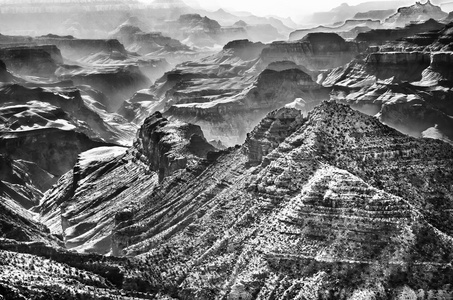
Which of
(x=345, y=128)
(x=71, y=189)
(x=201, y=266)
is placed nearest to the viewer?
(x=201, y=266)

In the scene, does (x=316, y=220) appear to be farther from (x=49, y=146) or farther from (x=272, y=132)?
(x=49, y=146)

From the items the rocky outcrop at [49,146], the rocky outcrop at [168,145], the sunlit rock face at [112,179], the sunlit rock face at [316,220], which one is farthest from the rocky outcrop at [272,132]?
the rocky outcrop at [49,146]

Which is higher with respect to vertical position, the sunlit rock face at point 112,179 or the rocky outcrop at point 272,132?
the rocky outcrop at point 272,132

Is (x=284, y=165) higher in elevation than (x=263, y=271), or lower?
higher

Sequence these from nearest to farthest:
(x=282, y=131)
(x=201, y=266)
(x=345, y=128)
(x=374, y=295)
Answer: (x=374, y=295)
(x=201, y=266)
(x=345, y=128)
(x=282, y=131)

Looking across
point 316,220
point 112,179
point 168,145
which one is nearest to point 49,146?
point 112,179

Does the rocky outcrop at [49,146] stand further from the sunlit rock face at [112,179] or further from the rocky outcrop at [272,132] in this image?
the rocky outcrop at [272,132]

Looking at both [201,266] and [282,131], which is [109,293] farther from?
[282,131]

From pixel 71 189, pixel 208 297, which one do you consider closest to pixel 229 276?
pixel 208 297

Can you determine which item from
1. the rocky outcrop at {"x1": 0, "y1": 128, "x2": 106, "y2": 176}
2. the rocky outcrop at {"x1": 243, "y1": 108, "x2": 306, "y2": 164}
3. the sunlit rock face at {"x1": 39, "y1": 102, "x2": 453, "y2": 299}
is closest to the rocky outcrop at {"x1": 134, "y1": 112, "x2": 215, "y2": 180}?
the rocky outcrop at {"x1": 243, "y1": 108, "x2": 306, "y2": 164}
